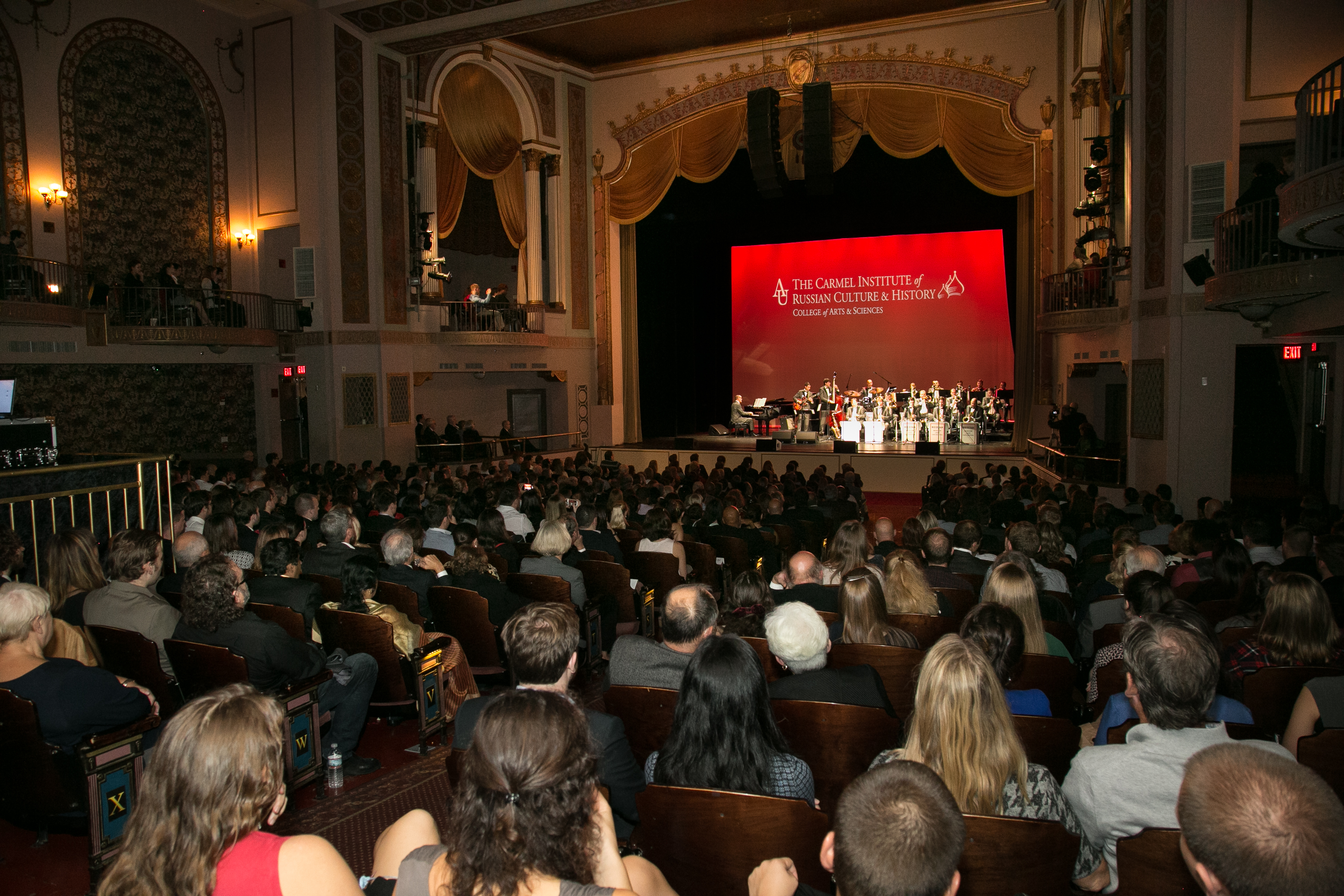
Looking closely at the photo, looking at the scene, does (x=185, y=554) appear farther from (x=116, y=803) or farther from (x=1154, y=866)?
(x=1154, y=866)

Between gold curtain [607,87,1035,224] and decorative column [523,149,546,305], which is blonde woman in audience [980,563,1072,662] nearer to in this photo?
gold curtain [607,87,1035,224]

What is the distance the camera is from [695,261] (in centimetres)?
1978

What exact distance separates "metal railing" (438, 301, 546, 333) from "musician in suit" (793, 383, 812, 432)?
5267 millimetres

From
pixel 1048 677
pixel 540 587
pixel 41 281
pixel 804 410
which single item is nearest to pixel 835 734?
pixel 1048 677

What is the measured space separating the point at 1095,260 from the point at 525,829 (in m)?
12.7

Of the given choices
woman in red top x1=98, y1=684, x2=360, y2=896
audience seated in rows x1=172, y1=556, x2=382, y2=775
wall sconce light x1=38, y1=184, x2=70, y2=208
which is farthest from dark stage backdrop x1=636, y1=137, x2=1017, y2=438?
woman in red top x1=98, y1=684, x2=360, y2=896

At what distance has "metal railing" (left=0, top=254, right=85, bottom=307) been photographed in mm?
11688

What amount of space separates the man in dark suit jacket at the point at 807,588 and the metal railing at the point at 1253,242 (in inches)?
239

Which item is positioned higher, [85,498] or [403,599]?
[85,498]

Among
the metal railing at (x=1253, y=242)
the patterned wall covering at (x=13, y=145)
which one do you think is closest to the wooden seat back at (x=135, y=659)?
the metal railing at (x=1253, y=242)

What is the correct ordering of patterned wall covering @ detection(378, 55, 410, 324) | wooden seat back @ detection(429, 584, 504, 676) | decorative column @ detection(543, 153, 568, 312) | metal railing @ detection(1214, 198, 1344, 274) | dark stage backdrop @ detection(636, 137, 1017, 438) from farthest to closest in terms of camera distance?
1. decorative column @ detection(543, 153, 568, 312)
2. dark stage backdrop @ detection(636, 137, 1017, 438)
3. patterned wall covering @ detection(378, 55, 410, 324)
4. metal railing @ detection(1214, 198, 1344, 274)
5. wooden seat back @ detection(429, 584, 504, 676)

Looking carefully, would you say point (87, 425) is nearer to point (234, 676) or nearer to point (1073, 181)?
point (234, 676)

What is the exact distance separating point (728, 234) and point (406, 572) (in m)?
15.5

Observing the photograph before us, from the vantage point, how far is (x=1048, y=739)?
2693 mm
